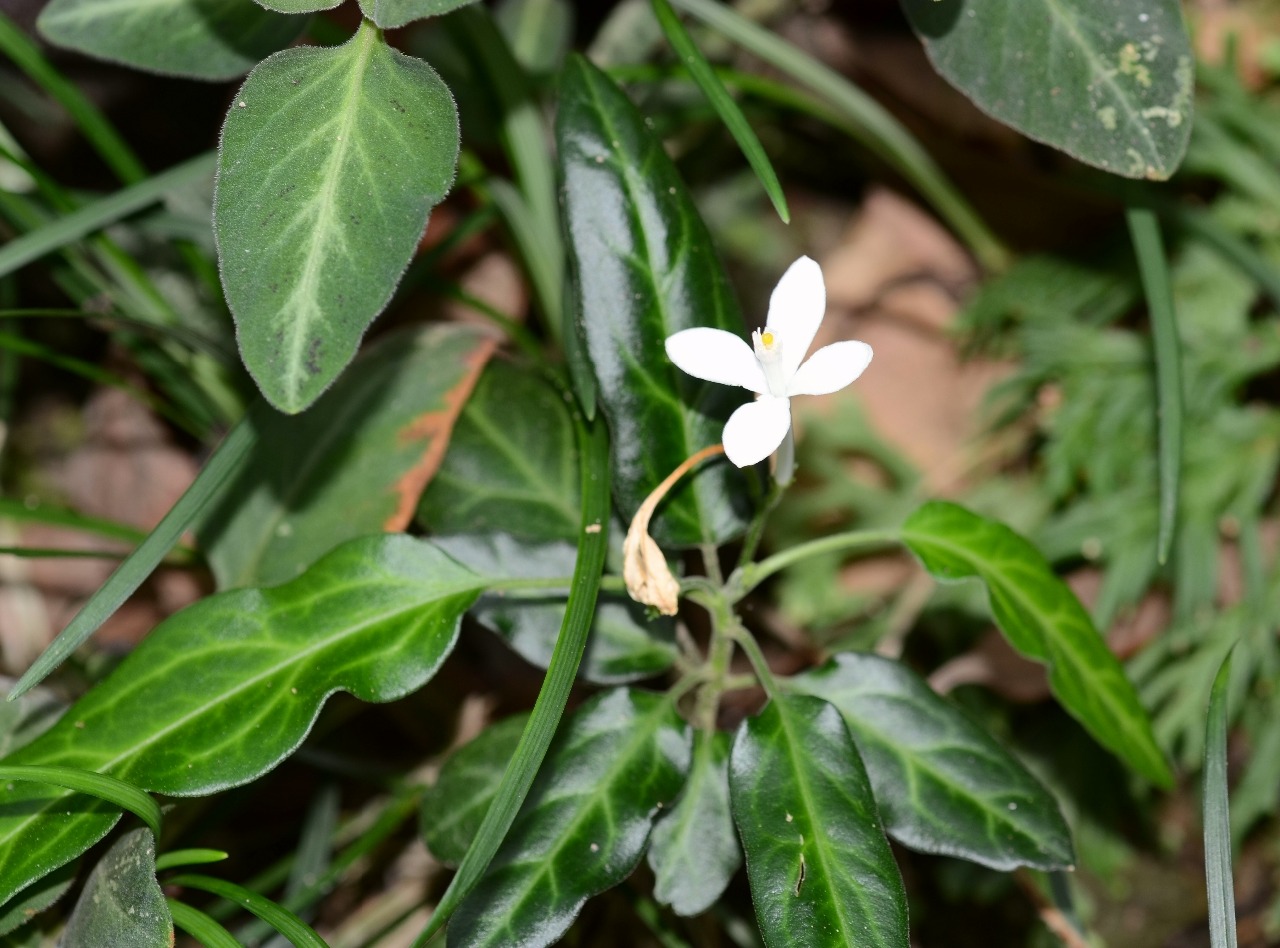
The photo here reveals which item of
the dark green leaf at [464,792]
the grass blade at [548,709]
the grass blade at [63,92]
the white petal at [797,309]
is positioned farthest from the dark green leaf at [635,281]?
the grass blade at [63,92]

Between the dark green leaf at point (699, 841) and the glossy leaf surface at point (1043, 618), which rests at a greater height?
the glossy leaf surface at point (1043, 618)

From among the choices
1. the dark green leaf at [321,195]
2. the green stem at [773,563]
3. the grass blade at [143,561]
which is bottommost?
the green stem at [773,563]

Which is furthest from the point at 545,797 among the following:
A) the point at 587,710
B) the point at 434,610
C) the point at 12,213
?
the point at 12,213

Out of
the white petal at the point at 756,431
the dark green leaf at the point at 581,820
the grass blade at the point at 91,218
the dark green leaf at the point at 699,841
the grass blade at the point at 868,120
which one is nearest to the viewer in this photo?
the white petal at the point at 756,431

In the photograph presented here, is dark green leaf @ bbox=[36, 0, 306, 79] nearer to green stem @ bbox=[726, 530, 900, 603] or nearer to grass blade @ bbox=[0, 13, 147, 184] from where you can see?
grass blade @ bbox=[0, 13, 147, 184]

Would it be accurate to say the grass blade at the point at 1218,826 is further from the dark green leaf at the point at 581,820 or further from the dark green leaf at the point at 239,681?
the dark green leaf at the point at 239,681

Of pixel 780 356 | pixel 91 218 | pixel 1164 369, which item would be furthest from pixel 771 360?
pixel 91 218
